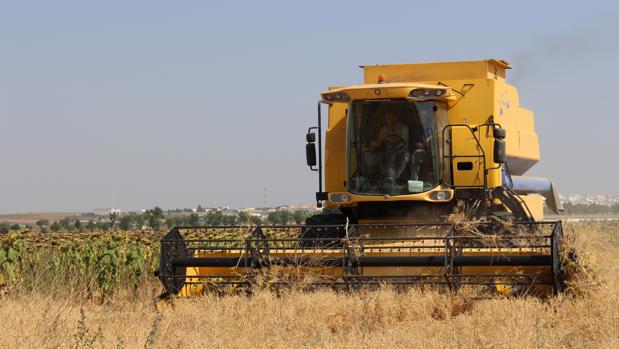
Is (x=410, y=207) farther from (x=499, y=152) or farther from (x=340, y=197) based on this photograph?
(x=499, y=152)

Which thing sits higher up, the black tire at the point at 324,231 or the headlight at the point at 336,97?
the headlight at the point at 336,97

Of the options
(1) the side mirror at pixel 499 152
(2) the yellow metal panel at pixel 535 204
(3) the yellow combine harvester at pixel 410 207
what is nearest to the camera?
(3) the yellow combine harvester at pixel 410 207

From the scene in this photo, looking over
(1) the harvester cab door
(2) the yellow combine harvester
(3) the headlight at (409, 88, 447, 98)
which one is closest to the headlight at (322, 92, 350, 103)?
(2) the yellow combine harvester

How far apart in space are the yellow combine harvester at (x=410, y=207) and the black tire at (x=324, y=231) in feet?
0.10

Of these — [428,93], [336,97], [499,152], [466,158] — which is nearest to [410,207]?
[466,158]

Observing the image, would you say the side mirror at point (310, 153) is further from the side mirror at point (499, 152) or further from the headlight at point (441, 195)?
the side mirror at point (499, 152)

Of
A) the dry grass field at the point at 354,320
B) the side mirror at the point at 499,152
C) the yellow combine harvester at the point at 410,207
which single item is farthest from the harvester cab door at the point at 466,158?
the dry grass field at the point at 354,320

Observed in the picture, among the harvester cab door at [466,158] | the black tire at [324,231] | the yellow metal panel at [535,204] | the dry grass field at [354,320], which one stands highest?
the harvester cab door at [466,158]

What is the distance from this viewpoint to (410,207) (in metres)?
13.1

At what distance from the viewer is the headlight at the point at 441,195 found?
12828 millimetres

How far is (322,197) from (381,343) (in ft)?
18.0

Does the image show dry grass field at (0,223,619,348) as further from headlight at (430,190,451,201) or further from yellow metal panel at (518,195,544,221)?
yellow metal panel at (518,195,544,221)

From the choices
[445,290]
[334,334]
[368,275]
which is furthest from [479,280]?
[334,334]

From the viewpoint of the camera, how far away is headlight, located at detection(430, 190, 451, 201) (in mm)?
12828
